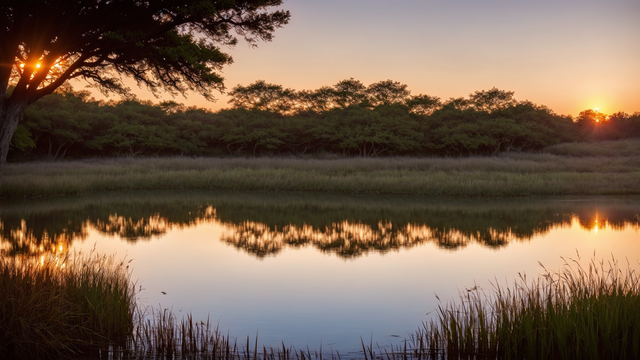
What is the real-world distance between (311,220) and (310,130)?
40.8 meters

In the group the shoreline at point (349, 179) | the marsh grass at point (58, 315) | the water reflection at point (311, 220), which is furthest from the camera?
the shoreline at point (349, 179)

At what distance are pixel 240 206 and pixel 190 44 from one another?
29.4ft

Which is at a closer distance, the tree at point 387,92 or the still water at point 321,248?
the still water at point 321,248

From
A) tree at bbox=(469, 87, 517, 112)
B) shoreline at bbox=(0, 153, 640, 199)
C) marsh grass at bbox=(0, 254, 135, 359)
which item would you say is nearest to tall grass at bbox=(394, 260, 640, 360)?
marsh grass at bbox=(0, 254, 135, 359)

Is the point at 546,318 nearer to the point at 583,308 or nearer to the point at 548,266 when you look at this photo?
the point at 583,308

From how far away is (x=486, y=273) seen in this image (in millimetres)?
9836

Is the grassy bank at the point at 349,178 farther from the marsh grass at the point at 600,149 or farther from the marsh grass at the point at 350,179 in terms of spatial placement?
the marsh grass at the point at 600,149

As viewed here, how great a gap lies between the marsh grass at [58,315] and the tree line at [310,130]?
44301 millimetres

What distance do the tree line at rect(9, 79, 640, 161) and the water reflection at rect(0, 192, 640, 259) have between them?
2901 centimetres

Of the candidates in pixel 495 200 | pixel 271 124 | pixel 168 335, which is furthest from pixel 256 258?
pixel 271 124

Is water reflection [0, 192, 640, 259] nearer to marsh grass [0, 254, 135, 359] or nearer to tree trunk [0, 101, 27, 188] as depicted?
tree trunk [0, 101, 27, 188]

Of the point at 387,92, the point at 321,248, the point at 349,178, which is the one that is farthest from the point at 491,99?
the point at 321,248

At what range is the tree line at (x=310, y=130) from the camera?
5091 centimetres

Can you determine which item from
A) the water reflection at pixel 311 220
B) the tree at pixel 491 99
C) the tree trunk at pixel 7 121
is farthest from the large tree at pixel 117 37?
the tree at pixel 491 99
